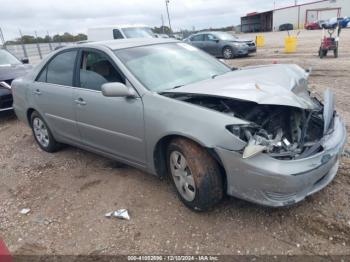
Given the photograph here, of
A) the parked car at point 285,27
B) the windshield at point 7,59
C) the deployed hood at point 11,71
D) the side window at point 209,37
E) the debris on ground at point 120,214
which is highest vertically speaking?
the parked car at point 285,27

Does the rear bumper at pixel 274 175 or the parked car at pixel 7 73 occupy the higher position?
the parked car at pixel 7 73

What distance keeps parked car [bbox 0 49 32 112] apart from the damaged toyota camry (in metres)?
3.21

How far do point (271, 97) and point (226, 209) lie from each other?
3.77 feet

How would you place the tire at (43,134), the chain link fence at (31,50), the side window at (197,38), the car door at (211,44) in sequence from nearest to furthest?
the tire at (43,134), the car door at (211,44), the side window at (197,38), the chain link fence at (31,50)

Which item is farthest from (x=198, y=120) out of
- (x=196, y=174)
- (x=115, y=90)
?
(x=115, y=90)

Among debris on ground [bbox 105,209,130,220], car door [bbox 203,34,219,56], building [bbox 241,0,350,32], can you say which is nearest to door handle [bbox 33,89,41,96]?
debris on ground [bbox 105,209,130,220]

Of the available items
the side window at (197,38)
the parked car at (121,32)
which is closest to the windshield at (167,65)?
the parked car at (121,32)

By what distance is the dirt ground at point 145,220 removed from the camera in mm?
2688

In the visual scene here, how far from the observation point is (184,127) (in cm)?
280

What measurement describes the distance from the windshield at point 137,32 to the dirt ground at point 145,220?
37.5 ft

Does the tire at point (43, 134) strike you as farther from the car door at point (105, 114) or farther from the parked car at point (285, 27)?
the parked car at point (285, 27)

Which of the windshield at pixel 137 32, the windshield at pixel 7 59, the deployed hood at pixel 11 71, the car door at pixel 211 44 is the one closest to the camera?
the deployed hood at pixel 11 71

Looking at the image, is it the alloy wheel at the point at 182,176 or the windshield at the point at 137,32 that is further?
the windshield at the point at 137,32

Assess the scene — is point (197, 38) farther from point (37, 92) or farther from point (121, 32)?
point (37, 92)
